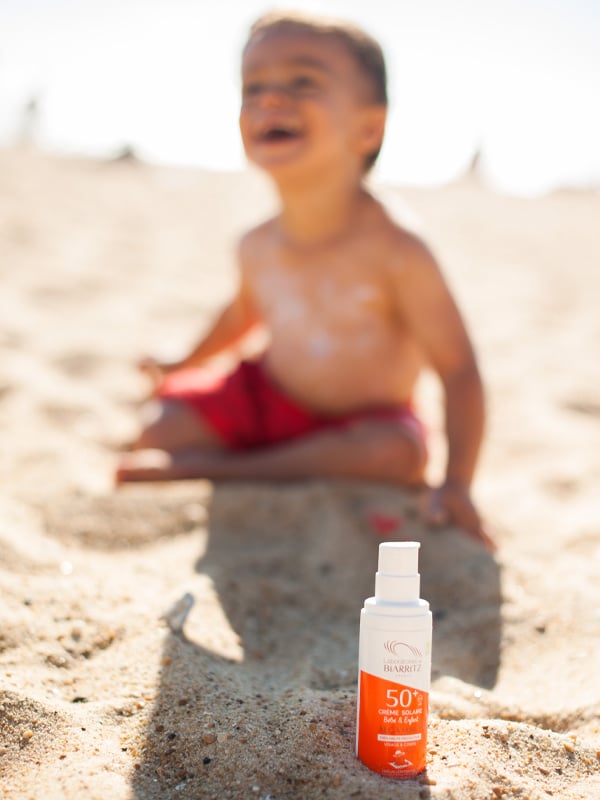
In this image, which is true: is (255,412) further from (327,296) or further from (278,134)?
(278,134)

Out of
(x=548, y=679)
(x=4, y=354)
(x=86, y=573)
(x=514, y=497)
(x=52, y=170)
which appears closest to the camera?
(x=548, y=679)

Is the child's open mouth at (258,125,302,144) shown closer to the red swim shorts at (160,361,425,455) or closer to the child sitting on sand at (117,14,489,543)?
the child sitting on sand at (117,14,489,543)

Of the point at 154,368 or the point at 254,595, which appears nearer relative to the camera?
the point at 254,595

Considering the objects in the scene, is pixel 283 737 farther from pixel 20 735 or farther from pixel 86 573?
pixel 86 573

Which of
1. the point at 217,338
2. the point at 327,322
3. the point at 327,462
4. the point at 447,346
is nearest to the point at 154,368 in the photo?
the point at 217,338

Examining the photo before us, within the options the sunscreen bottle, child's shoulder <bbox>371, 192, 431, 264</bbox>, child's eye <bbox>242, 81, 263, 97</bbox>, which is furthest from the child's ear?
the sunscreen bottle

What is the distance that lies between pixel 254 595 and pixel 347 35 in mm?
1384

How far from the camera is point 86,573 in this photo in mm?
1521

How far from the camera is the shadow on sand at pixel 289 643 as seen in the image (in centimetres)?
98

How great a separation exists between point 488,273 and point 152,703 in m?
3.99

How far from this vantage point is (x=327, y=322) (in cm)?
214

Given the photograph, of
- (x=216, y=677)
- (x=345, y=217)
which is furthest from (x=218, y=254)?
(x=216, y=677)

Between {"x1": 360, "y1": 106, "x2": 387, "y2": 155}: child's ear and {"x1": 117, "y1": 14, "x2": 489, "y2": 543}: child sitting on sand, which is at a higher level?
{"x1": 360, "y1": 106, "x2": 387, "y2": 155}: child's ear

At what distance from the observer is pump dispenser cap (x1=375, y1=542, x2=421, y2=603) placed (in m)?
0.95
